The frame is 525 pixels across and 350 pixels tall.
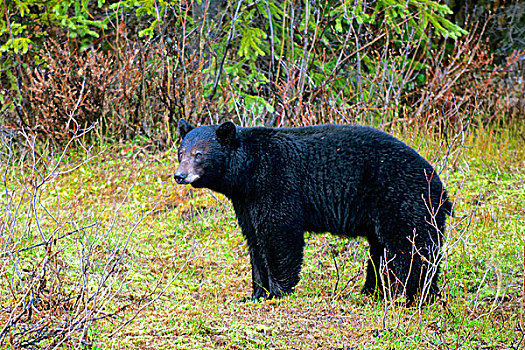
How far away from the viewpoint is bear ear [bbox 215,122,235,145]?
208 inches

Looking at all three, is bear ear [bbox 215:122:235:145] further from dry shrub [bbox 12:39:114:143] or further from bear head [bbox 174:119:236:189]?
dry shrub [bbox 12:39:114:143]

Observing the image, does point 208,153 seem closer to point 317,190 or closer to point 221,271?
point 317,190

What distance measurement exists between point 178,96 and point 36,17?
307 centimetres

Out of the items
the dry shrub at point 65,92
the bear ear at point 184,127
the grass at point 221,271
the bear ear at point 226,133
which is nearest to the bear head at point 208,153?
the bear ear at point 226,133

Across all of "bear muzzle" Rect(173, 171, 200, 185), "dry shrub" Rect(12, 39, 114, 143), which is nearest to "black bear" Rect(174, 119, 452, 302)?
"bear muzzle" Rect(173, 171, 200, 185)

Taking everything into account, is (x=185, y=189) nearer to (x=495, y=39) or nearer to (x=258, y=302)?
(x=258, y=302)

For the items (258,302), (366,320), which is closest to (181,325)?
(258,302)

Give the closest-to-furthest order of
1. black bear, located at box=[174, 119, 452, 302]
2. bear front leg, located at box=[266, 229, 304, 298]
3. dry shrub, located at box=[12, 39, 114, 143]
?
black bear, located at box=[174, 119, 452, 302], bear front leg, located at box=[266, 229, 304, 298], dry shrub, located at box=[12, 39, 114, 143]

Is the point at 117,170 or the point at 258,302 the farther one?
the point at 117,170

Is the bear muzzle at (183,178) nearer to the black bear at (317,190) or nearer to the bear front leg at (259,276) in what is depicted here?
the black bear at (317,190)

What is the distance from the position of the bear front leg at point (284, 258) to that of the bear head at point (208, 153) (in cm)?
72

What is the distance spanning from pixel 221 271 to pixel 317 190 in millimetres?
1697

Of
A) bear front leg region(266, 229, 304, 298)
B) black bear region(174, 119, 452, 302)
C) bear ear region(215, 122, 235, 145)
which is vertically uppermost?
bear ear region(215, 122, 235, 145)

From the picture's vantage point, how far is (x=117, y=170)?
29.1 feet
